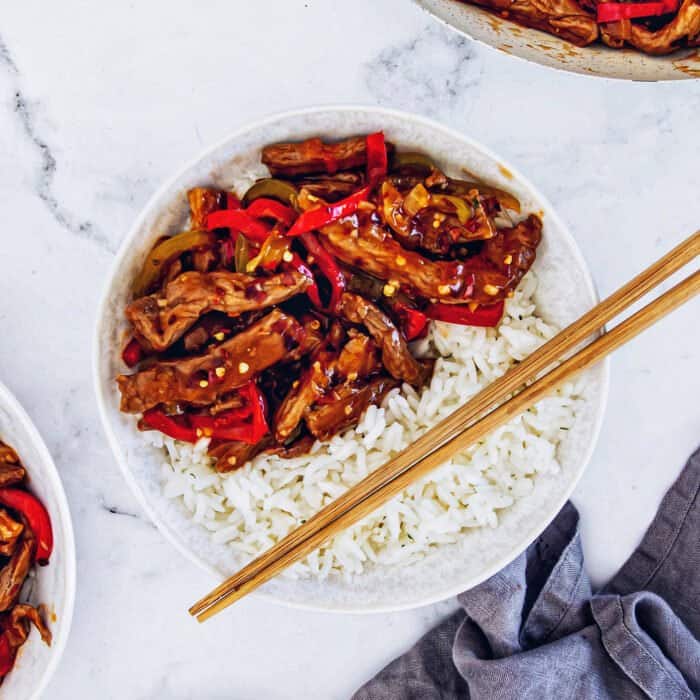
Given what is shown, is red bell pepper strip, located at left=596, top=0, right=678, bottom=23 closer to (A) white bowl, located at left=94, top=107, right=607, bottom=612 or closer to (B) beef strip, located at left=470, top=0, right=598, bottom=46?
(B) beef strip, located at left=470, top=0, right=598, bottom=46

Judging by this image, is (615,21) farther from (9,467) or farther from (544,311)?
(9,467)

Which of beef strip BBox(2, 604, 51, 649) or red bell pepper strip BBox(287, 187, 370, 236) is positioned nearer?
red bell pepper strip BBox(287, 187, 370, 236)

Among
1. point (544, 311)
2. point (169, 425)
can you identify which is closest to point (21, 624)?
point (169, 425)

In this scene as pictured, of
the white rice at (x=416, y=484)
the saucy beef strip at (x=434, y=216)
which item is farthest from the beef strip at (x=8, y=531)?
the saucy beef strip at (x=434, y=216)

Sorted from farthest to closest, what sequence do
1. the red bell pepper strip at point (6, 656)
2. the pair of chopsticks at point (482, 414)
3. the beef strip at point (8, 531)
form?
the red bell pepper strip at point (6, 656) → the beef strip at point (8, 531) → the pair of chopsticks at point (482, 414)

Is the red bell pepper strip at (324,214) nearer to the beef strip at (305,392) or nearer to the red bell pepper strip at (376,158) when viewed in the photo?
the red bell pepper strip at (376,158)

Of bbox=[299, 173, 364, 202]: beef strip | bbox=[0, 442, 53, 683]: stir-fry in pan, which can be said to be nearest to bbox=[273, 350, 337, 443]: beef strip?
bbox=[299, 173, 364, 202]: beef strip
